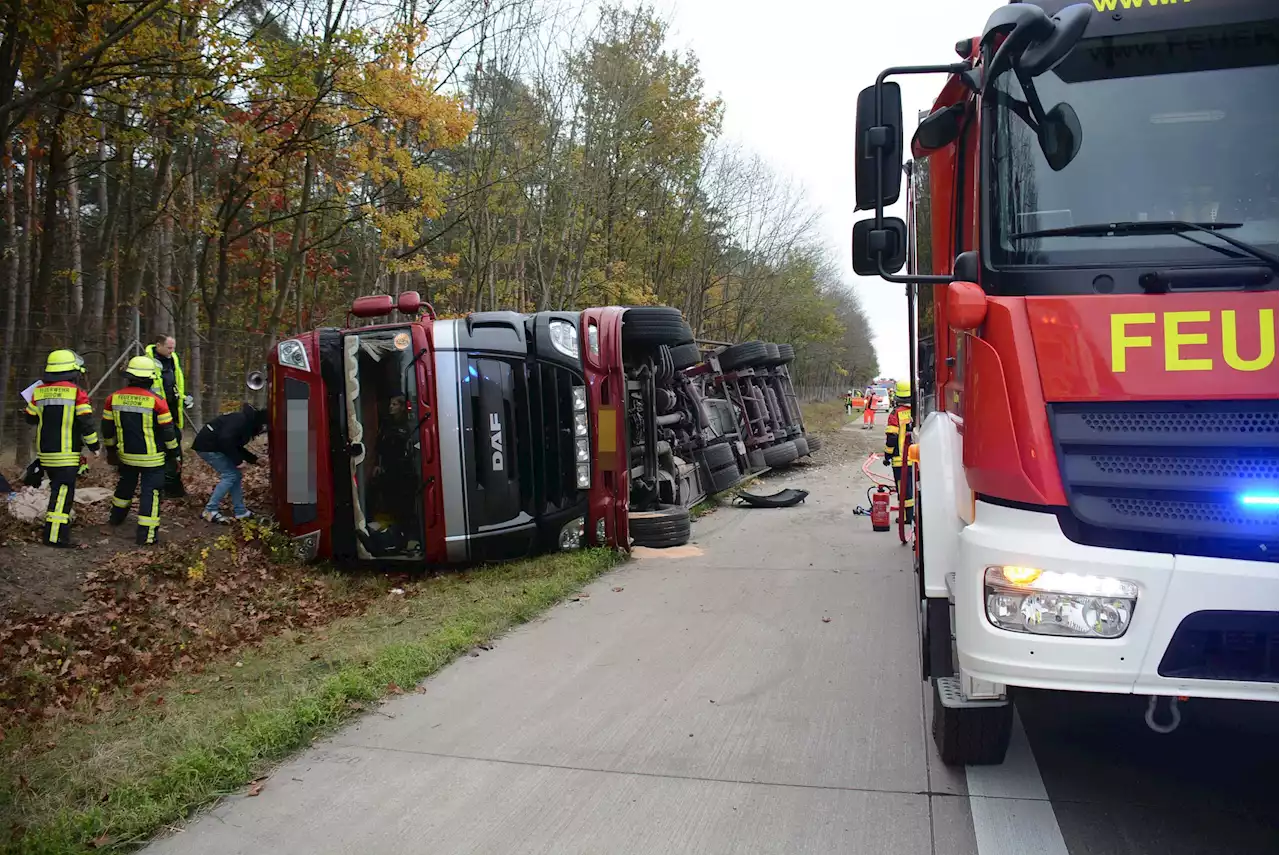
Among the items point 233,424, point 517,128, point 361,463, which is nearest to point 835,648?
point 361,463

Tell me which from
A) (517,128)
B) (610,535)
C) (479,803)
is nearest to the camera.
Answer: (479,803)

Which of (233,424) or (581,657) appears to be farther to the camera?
(233,424)

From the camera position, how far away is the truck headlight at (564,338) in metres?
8.09

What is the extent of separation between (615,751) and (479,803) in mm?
715

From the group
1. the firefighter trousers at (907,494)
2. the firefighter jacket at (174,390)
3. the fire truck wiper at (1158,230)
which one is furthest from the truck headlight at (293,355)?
the fire truck wiper at (1158,230)

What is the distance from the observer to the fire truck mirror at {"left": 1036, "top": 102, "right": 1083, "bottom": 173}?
10.6 feet

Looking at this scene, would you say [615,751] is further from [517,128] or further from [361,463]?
[517,128]

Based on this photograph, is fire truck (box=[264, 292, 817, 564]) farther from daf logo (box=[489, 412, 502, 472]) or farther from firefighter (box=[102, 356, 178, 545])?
firefighter (box=[102, 356, 178, 545])

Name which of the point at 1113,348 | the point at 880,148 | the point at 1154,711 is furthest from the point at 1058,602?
the point at 880,148

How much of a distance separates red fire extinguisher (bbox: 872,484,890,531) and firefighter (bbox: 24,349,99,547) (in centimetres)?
770

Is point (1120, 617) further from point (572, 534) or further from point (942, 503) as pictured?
point (572, 534)

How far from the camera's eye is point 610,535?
840 centimetres

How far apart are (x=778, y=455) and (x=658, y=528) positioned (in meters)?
7.73

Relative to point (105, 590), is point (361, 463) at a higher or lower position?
higher
